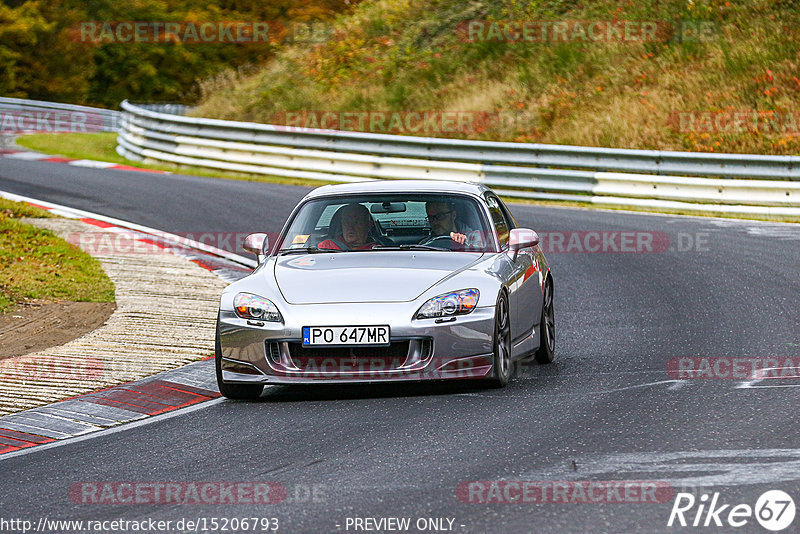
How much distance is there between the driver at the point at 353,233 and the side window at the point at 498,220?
3.21 ft

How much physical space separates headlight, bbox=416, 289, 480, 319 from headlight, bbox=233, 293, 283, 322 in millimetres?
967

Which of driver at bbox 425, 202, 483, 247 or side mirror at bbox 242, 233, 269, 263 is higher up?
driver at bbox 425, 202, 483, 247

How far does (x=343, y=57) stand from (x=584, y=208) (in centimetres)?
1693

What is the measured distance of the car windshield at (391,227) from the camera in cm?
946

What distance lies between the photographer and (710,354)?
31.7 ft

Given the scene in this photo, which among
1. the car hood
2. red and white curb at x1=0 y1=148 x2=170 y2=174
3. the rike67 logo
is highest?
red and white curb at x1=0 y1=148 x2=170 y2=174

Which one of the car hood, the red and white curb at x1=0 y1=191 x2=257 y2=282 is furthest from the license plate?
the red and white curb at x1=0 y1=191 x2=257 y2=282

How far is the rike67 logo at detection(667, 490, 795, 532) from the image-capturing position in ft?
17.2

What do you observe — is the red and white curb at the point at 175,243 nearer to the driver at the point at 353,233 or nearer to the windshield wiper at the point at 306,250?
the windshield wiper at the point at 306,250

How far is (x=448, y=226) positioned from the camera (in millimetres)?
9531
